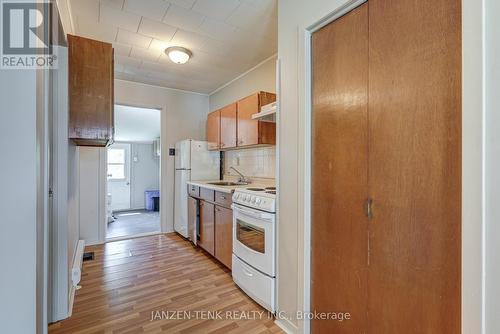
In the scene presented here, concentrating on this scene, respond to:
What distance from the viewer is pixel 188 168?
144 inches

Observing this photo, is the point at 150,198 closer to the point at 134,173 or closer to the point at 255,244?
the point at 134,173

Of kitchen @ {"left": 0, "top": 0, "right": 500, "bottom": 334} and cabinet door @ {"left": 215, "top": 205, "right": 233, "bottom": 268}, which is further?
cabinet door @ {"left": 215, "top": 205, "right": 233, "bottom": 268}

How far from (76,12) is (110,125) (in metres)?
1.13

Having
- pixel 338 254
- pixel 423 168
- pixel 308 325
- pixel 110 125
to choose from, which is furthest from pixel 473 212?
pixel 110 125

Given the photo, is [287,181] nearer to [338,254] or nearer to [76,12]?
[338,254]

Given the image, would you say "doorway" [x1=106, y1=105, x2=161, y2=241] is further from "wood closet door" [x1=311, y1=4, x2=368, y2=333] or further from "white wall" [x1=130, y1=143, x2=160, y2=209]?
"wood closet door" [x1=311, y1=4, x2=368, y2=333]

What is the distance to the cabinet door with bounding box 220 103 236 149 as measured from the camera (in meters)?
3.09

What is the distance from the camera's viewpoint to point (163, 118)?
3.96 m

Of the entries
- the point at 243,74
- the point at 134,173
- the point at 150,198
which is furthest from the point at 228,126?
the point at 134,173

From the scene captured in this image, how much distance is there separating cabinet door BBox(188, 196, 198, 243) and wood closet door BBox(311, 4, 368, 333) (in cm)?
209

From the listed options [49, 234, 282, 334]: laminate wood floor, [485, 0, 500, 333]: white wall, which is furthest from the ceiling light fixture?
[485, 0, 500, 333]: white wall

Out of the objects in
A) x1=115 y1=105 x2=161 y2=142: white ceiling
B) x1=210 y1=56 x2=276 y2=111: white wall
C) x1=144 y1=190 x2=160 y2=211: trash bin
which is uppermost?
x1=210 y1=56 x2=276 y2=111: white wall

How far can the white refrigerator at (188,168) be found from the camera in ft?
12.0

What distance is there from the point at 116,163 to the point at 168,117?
3.77 m
